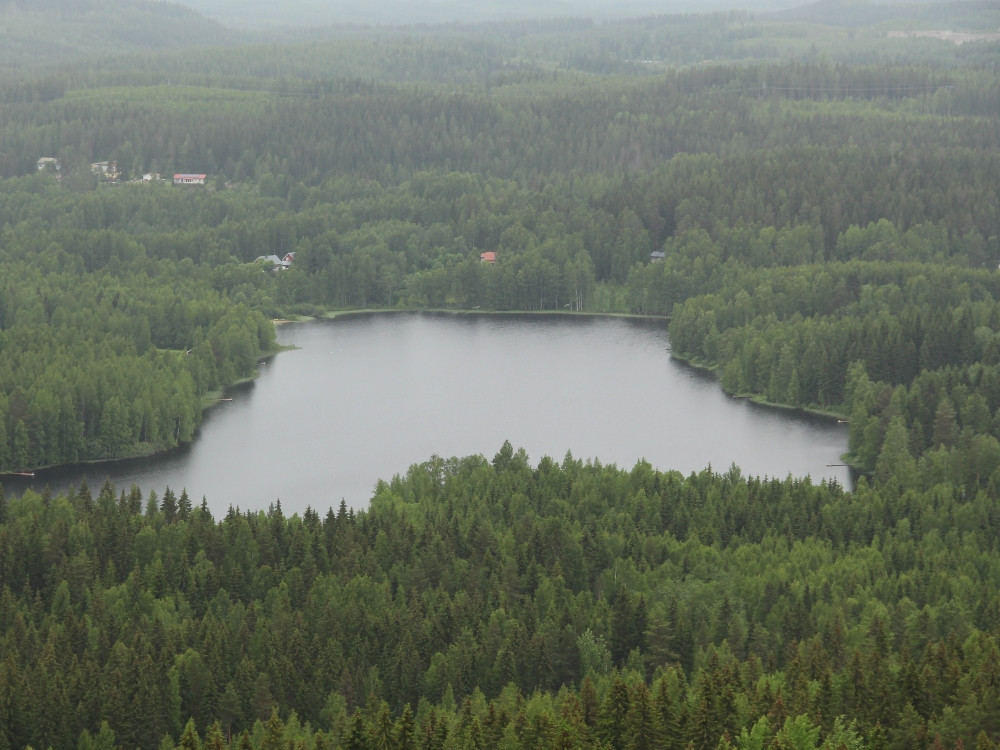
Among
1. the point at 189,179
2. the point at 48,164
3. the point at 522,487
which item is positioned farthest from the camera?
the point at 189,179

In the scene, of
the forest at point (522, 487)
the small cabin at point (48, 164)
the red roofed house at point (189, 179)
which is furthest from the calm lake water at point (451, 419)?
the small cabin at point (48, 164)

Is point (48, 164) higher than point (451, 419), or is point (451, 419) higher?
point (48, 164)

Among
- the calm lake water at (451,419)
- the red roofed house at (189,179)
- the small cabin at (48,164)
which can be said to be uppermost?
the small cabin at (48,164)

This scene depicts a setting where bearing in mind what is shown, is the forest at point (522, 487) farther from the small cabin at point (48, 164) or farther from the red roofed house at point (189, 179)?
the red roofed house at point (189, 179)

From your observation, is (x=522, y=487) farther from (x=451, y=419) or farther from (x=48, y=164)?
(x=48, y=164)

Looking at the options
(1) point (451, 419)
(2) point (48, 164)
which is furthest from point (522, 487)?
(2) point (48, 164)

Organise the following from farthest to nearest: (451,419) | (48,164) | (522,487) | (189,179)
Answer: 1. (189,179)
2. (48,164)
3. (451,419)
4. (522,487)

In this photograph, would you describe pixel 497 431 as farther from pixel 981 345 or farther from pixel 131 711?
pixel 131 711

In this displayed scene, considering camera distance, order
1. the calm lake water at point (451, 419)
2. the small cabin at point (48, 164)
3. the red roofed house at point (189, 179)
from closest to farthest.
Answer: the calm lake water at point (451, 419), the small cabin at point (48, 164), the red roofed house at point (189, 179)
